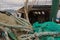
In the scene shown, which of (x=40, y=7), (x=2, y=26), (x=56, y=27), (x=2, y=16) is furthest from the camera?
(x=40, y=7)

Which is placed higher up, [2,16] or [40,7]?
[2,16]

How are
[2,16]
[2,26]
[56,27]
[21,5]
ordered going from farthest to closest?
[21,5]
[2,16]
[56,27]
[2,26]

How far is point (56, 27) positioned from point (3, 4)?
1.68 metres

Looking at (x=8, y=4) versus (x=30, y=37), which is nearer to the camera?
(x=30, y=37)

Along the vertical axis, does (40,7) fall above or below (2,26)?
below

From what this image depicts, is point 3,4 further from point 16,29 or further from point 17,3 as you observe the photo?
point 16,29

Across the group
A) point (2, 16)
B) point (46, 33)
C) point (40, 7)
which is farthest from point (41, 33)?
point (40, 7)

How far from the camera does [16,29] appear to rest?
1.35 metres

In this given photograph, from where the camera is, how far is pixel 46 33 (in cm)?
134

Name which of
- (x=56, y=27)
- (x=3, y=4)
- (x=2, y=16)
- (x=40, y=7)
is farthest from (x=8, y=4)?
(x=56, y=27)

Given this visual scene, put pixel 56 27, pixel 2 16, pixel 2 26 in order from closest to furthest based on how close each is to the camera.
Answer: pixel 2 26 → pixel 56 27 → pixel 2 16

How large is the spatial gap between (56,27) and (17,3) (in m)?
1.66

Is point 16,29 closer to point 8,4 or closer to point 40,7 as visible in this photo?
point 8,4

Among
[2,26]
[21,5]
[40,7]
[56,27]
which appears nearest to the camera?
[2,26]
